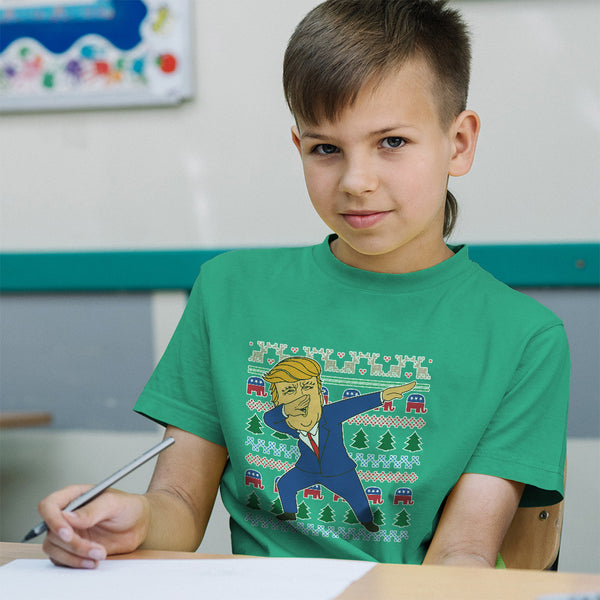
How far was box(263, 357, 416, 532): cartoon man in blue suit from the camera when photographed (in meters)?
0.88

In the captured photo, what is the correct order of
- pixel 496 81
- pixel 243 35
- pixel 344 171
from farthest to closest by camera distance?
1. pixel 243 35
2. pixel 496 81
3. pixel 344 171

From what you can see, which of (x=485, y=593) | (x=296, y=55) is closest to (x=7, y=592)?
(x=485, y=593)

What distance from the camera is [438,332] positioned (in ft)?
3.01

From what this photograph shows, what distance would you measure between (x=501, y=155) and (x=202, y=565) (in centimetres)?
120

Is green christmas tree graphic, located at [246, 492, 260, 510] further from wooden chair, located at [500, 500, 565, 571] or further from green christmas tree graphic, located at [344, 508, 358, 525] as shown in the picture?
wooden chair, located at [500, 500, 565, 571]

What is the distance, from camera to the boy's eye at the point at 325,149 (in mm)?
885

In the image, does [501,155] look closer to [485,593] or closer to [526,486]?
[526,486]

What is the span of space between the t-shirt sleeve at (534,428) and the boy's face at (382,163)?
0.20 meters

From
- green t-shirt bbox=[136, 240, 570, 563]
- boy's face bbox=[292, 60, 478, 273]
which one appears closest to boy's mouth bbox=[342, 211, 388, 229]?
boy's face bbox=[292, 60, 478, 273]

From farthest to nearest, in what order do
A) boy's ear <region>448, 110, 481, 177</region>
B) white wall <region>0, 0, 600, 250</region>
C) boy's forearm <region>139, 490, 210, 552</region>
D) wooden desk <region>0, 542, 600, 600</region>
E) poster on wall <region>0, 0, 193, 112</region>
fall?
poster on wall <region>0, 0, 193, 112</region>
white wall <region>0, 0, 600, 250</region>
boy's ear <region>448, 110, 481, 177</region>
boy's forearm <region>139, 490, 210, 552</region>
wooden desk <region>0, 542, 600, 600</region>

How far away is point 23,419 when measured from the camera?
1.71 metres

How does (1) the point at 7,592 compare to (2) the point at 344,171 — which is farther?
(2) the point at 344,171

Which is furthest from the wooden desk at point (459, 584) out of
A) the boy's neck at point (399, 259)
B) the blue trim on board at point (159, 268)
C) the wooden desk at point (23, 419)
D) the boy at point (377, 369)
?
the wooden desk at point (23, 419)

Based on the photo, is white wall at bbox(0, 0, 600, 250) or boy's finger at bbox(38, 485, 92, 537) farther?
white wall at bbox(0, 0, 600, 250)
